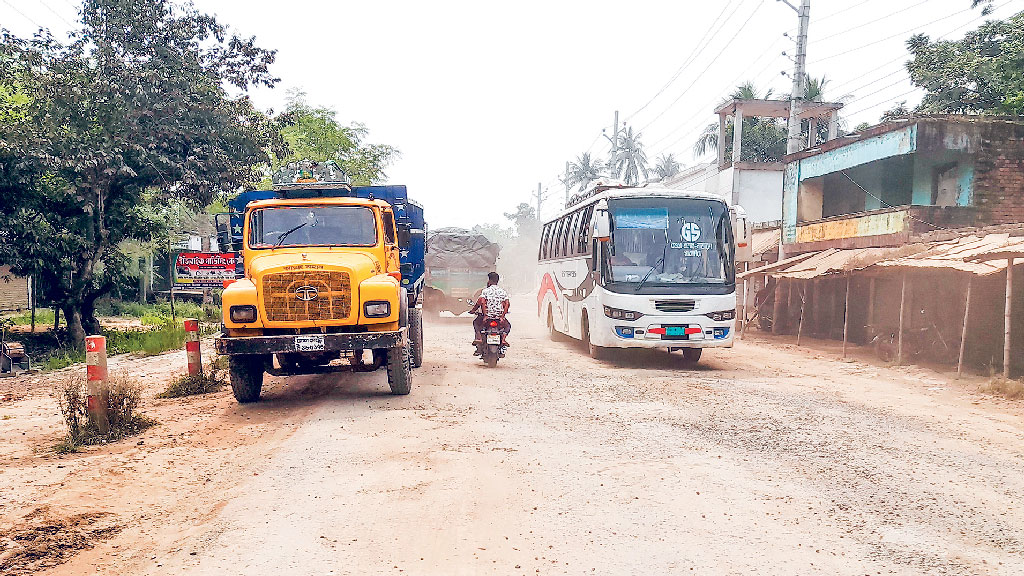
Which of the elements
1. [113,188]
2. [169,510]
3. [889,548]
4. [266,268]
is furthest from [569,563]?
[113,188]

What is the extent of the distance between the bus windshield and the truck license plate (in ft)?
21.1

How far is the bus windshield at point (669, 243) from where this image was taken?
1417 cm

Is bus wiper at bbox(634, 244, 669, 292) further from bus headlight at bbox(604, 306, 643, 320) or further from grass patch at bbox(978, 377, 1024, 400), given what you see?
grass patch at bbox(978, 377, 1024, 400)

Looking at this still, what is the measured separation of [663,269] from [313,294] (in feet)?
22.9

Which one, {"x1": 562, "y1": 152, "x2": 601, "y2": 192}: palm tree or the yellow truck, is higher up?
{"x1": 562, "y1": 152, "x2": 601, "y2": 192}: palm tree

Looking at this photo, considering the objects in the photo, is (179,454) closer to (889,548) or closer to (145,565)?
(145,565)

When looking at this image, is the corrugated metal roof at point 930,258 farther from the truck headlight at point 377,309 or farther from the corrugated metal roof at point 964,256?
the truck headlight at point 377,309

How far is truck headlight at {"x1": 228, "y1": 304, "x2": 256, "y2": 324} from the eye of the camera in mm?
9344

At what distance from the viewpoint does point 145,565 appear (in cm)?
458

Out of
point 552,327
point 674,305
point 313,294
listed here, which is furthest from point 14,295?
point 674,305

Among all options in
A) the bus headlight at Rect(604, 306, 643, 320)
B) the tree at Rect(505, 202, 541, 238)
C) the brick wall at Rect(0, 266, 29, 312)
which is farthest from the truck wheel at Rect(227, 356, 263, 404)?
the tree at Rect(505, 202, 541, 238)

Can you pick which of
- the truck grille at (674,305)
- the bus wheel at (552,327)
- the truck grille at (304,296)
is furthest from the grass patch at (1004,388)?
the bus wheel at (552,327)

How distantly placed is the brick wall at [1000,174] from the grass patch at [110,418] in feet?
61.4

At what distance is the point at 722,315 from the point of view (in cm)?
1401
